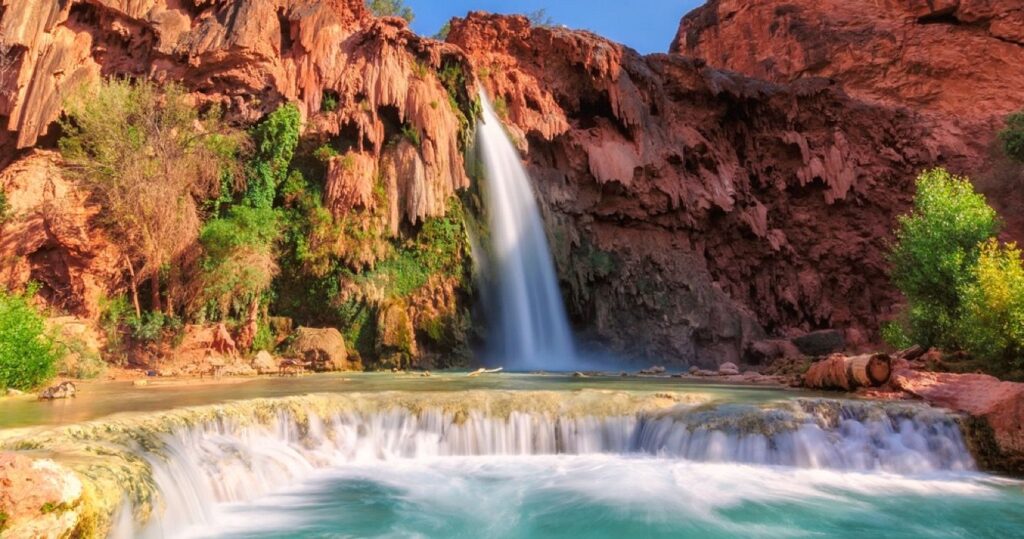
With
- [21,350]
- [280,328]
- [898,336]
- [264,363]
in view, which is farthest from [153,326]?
[898,336]

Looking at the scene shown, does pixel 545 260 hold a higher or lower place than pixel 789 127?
lower

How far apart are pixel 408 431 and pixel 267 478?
2349mm

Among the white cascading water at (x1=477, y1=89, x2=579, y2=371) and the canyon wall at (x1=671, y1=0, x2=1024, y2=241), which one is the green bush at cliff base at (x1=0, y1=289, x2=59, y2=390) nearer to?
the white cascading water at (x1=477, y1=89, x2=579, y2=371)

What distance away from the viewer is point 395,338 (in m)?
19.5

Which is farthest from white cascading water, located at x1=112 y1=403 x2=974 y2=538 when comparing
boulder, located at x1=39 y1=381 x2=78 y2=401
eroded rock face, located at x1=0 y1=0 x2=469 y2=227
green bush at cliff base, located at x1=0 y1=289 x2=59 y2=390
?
eroded rock face, located at x1=0 y1=0 x2=469 y2=227

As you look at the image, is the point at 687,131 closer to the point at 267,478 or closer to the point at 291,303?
the point at 291,303

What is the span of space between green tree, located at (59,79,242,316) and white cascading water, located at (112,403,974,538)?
36.6 feet

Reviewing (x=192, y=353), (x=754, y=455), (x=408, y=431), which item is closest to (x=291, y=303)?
(x=192, y=353)

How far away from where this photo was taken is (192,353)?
1692 cm

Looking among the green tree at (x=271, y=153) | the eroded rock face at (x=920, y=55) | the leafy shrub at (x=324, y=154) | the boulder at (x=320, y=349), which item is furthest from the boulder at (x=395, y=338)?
the eroded rock face at (x=920, y=55)

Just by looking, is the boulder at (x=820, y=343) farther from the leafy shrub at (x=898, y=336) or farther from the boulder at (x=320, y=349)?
the boulder at (x=320, y=349)

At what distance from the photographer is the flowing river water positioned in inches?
237

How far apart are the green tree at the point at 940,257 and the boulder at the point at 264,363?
16.9 meters

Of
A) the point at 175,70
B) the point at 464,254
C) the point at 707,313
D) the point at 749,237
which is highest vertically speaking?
the point at 175,70
